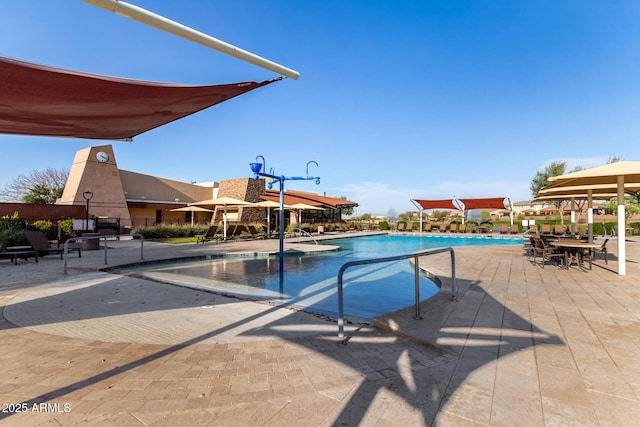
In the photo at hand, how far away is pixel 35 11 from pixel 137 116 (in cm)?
292

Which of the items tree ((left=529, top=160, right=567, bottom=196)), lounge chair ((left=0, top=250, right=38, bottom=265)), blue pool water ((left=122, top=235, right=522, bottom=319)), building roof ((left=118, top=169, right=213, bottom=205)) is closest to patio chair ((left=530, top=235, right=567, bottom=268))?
blue pool water ((left=122, top=235, right=522, bottom=319))

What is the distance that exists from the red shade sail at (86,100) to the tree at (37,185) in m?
32.4

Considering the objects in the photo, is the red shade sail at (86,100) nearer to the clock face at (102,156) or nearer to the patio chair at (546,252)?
the patio chair at (546,252)

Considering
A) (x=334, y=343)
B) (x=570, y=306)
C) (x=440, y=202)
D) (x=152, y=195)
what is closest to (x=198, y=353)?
(x=334, y=343)

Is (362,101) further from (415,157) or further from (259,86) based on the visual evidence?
(259,86)

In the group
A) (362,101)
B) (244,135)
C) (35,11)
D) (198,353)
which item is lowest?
(198,353)

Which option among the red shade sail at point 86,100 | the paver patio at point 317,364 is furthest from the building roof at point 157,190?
the red shade sail at point 86,100

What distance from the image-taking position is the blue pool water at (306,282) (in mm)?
5770

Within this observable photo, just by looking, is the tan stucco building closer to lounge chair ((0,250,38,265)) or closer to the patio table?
lounge chair ((0,250,38,265))

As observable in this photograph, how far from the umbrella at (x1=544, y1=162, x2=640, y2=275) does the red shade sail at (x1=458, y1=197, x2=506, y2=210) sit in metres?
19.9

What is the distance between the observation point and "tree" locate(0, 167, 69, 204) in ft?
94.6

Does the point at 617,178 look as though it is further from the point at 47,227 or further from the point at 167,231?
the point at 167,231

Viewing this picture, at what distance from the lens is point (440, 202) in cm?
2875

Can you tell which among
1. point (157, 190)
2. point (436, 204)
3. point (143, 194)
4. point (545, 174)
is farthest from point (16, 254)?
point (545, 174)
